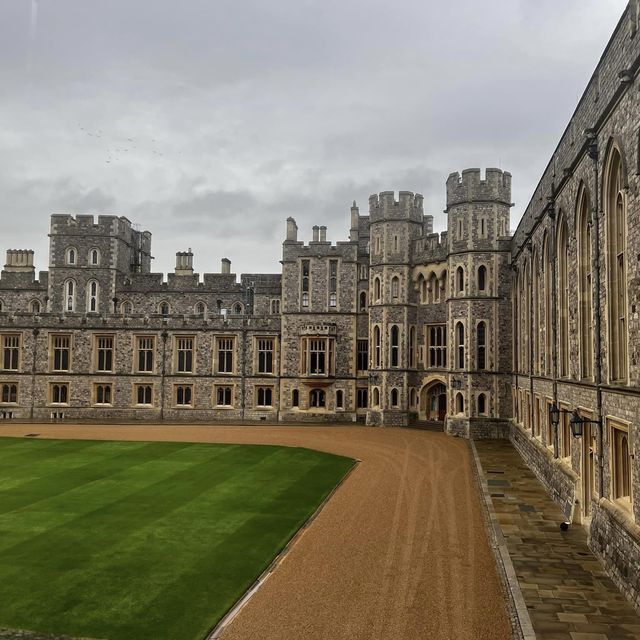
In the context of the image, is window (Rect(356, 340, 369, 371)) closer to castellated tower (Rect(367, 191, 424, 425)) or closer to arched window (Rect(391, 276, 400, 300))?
castellated tower (Rect(367, 191, 424, 425))

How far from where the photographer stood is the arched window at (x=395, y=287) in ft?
118

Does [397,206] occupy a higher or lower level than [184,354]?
higher

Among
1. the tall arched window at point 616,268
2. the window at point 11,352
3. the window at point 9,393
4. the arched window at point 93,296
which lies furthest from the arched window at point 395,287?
the window at point 9,393

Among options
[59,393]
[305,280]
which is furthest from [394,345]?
[59,393]

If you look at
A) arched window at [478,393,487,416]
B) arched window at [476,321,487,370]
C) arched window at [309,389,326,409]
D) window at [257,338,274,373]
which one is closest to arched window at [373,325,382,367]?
arched window at [309,389,326,409]

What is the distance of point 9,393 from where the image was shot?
39.8 meters

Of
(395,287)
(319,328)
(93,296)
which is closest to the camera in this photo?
(395,287)

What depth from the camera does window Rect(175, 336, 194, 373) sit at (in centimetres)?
4012

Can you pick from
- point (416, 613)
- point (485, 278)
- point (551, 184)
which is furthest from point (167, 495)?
point (485, 278)

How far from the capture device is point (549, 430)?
19.9 meters

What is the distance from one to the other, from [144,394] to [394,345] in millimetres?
17225

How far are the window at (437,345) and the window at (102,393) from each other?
70.0 feet

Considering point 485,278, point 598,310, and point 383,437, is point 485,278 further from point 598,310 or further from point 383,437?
point 598,310

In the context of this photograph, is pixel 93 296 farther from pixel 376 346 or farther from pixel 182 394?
pixel 376 346
